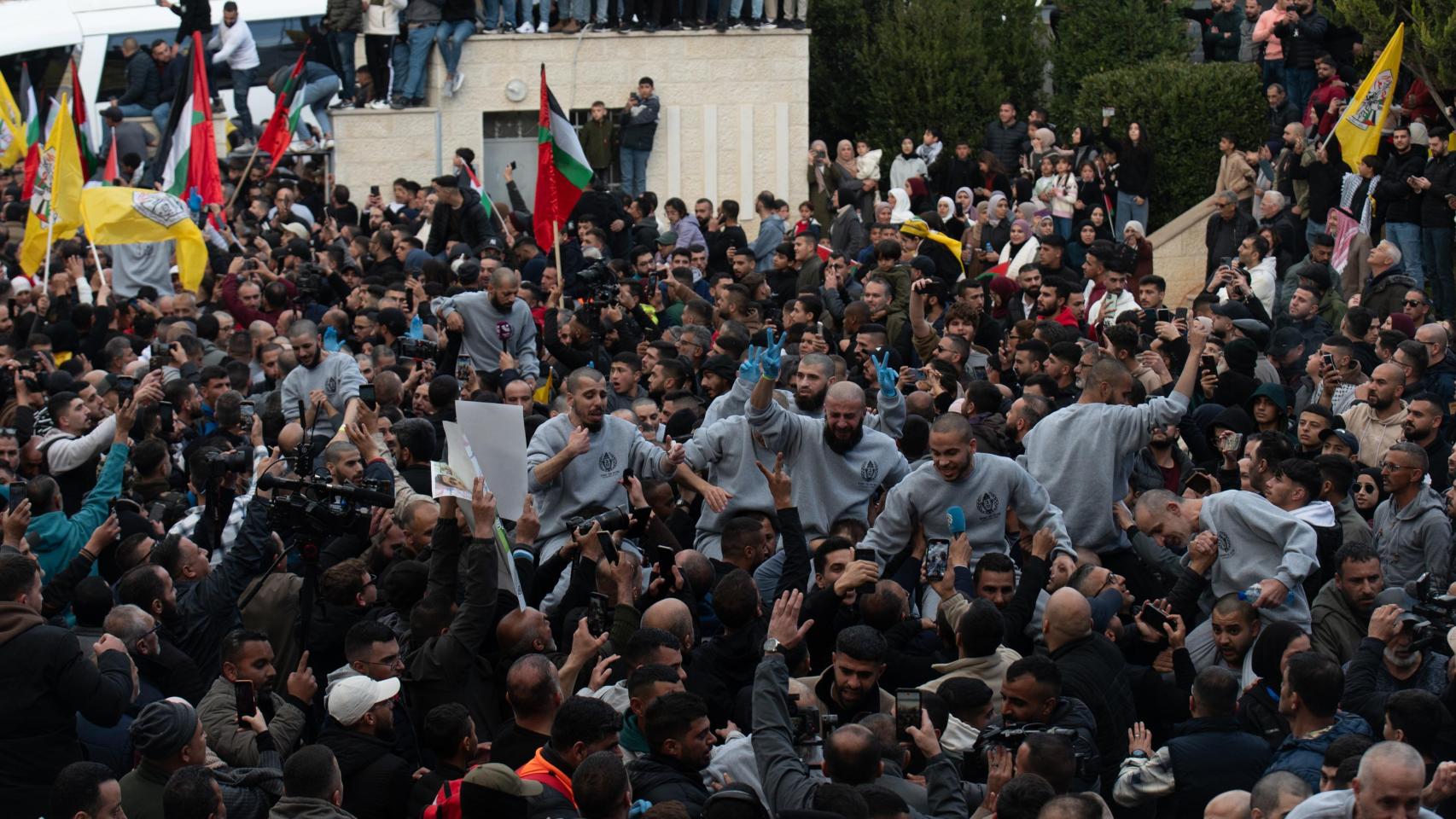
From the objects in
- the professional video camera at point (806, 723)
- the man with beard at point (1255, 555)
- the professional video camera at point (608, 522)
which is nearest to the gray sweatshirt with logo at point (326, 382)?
the professional video camera at point (608, 522)

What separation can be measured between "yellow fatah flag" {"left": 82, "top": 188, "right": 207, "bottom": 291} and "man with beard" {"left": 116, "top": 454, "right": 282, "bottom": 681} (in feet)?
26.5

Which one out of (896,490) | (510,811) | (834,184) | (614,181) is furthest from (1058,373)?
(614,181)

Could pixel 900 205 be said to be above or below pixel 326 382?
below

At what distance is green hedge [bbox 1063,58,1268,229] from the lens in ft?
73.7

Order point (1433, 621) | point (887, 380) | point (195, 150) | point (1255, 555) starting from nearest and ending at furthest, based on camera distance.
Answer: point (1433, 621) < point (1255, 555) < point (887, 380) < point (195, 150)

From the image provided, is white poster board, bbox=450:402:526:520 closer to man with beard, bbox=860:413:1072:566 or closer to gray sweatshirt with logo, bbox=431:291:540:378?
man with beard, bbox=860:413:1072:566

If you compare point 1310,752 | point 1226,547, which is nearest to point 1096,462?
point 1226,547

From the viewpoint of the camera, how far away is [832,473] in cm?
989

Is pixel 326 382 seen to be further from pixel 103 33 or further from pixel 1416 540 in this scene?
pixel 103 33

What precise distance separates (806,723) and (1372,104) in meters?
12.5

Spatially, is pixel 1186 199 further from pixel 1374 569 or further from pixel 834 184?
pixel 1374 569

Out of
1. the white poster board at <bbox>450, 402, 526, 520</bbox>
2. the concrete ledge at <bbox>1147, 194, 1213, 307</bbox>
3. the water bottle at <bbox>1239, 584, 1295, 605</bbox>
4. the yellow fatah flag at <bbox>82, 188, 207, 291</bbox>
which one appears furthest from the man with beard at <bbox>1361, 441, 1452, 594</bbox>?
the concrete ledge at <bbox>1147, 194, 1213, 307</bbox>

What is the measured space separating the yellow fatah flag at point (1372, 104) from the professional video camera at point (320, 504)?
38.2 ft

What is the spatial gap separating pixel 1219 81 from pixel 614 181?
7419 millimetres
